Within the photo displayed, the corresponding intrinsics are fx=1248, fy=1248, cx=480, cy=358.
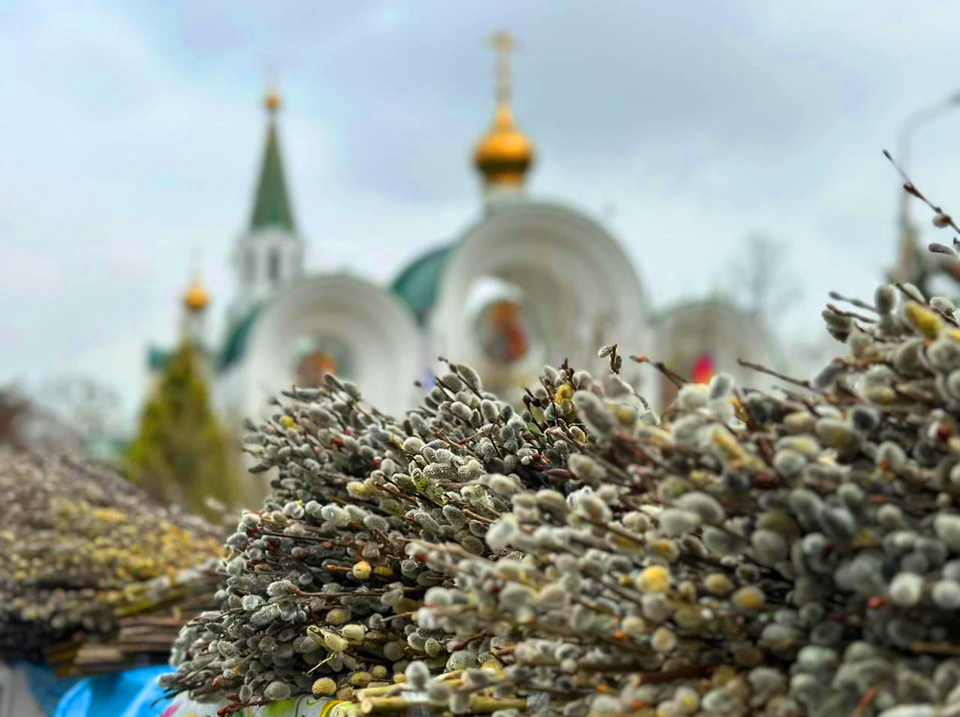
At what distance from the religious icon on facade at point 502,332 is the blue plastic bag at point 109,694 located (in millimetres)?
28264

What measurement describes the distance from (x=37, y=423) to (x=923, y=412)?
37136 mm

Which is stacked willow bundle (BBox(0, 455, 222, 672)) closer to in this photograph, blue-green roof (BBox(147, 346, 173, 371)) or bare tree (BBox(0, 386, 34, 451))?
bare tree (BBox(0, 386, 34, 451))

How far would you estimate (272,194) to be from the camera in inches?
1811

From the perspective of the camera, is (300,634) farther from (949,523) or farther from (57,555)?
(57,555)

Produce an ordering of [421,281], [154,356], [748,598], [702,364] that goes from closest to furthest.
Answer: [748,598] → [702,364] → [421,281] → [154,356]

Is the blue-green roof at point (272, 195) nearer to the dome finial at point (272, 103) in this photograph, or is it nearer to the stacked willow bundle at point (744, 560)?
the dome finial at point (272, 103)

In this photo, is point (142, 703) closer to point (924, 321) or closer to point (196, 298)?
point (924, 321)

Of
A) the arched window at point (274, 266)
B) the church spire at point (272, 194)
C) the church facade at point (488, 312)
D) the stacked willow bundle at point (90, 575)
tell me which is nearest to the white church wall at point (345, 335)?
the church facade at point (488, 312)

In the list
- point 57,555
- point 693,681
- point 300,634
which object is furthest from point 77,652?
point 693,681

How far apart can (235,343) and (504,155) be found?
8.99 metres

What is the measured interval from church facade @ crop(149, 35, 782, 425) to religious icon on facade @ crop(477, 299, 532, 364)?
0.03 metres

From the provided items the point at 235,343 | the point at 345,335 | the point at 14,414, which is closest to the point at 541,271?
the point at 345,335

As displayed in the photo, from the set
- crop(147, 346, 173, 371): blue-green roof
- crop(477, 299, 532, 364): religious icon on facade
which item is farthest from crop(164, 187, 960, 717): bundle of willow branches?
crop(147, 346, 173, 371): blue-green roof

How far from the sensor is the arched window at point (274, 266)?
45.1m
